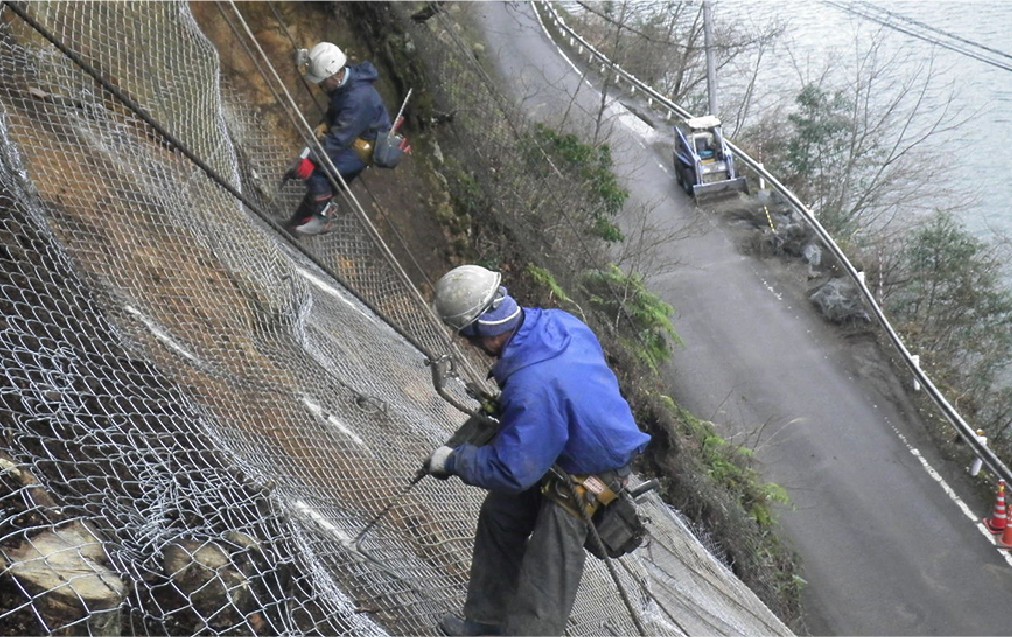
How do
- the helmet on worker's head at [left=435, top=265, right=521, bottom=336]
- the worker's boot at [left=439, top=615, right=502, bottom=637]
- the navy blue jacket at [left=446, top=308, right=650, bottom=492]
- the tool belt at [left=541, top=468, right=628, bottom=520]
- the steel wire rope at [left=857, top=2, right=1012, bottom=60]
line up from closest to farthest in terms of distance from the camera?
the navy blue jacket at [left=446, top=308, right=650, bottom=492]
the helmet on worker's head at [left=435, top=265, right=521, bottom=336]
the tool belt at [left=541, top=468, right=628, bottom=520]
the worker's boot at [left=439, top=615, right=502, bottom=637]
the steel wire rope at [left=857, top=2, right=1012, bottom=60]

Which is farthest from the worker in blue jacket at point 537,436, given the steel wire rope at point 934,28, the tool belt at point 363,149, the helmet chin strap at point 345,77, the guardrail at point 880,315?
the steel wire rope at point 934,28

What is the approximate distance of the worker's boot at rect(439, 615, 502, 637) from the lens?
421cm

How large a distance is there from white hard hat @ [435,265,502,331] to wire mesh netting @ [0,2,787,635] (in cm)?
80

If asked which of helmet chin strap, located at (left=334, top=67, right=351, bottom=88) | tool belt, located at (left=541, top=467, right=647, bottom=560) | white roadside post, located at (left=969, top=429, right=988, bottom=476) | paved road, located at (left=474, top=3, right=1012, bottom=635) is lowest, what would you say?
paved road, located at (left=474, top=3, right=1012, bottom=635)

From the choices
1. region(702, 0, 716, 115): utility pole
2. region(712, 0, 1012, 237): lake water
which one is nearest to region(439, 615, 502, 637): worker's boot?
region(702, 0, 716, 115): utility pole

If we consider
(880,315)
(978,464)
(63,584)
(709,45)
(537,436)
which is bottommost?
(978,464)

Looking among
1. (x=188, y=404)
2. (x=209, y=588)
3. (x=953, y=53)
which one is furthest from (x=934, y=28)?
(x=209, y=588)

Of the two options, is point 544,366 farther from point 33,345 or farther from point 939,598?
point 939,598

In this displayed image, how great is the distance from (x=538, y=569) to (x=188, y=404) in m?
1.92

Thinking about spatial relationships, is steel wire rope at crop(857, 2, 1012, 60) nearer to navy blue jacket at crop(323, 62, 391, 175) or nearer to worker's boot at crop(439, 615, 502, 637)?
navy blue jacket at crop(323, 62, 391, 175)

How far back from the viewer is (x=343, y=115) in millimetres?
7352

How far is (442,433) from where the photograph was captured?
661cm

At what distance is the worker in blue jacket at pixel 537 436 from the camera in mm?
3629

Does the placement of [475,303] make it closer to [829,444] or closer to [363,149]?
[363,149]
